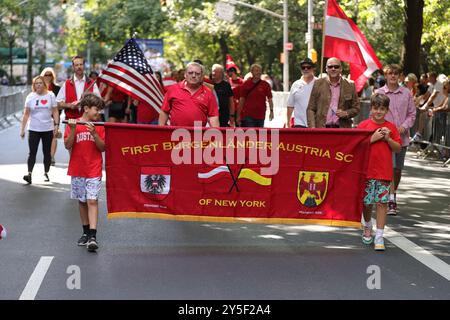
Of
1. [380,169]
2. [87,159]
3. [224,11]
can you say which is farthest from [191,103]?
[224,11]

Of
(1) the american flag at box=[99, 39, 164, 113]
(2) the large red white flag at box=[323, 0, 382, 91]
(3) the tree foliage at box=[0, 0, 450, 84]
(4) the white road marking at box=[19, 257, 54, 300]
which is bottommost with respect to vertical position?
(4) the white road marking at box=[19, 257, 54, 300]

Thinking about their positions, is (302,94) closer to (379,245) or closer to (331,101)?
(331,101)

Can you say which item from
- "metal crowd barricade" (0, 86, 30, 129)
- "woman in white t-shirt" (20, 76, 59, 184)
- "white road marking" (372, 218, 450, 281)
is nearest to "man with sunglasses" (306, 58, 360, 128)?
"white road marking" (372, 218, 450, 281)

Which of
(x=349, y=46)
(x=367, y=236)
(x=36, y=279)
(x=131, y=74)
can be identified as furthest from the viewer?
(x=349, y=46)

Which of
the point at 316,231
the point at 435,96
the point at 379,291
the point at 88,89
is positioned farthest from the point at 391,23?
the point at 379,291

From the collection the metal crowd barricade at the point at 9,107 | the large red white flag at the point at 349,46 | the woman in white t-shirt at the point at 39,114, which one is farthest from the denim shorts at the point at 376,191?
the metal crowd barricade at the point at 9,107

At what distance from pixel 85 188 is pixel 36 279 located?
174cm

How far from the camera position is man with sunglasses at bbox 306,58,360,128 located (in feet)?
39.5

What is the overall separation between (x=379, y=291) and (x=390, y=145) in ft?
7.85

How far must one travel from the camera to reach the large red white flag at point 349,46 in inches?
527

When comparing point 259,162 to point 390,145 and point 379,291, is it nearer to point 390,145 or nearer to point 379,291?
point 390,145

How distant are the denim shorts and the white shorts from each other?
2.63m

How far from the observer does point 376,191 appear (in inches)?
384

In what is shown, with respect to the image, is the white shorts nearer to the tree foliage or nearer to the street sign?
the tree foliage
